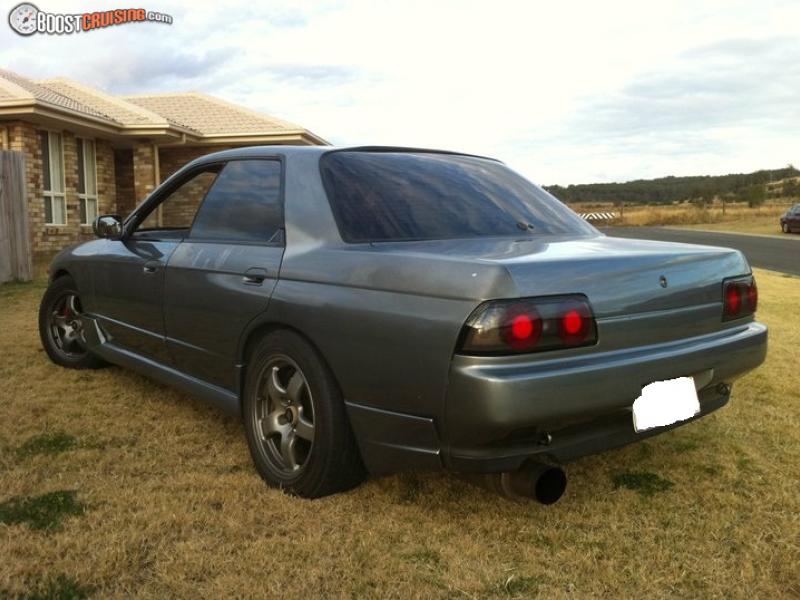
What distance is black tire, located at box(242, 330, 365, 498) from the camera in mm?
2768

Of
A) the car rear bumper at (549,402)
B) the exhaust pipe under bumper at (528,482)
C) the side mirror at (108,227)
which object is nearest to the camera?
the car rear bumper at (549,402)

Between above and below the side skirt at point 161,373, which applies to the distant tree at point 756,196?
above

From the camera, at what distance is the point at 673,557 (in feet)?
8.39

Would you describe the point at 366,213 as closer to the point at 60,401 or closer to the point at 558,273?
the point at 558,273

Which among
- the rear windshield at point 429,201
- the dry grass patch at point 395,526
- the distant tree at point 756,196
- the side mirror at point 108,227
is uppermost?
the distant tree at point 756,196

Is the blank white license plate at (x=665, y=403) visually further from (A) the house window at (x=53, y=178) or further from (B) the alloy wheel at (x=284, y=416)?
(A) the house window at (x=53, y=178)

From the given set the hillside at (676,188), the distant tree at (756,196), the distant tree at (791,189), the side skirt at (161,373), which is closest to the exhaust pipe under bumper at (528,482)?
the side skirt at (161,373)

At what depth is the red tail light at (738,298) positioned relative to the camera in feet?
9.65

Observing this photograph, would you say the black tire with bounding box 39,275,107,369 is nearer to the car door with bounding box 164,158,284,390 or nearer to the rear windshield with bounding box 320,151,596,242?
the car door with bounding box 164,158,284,390

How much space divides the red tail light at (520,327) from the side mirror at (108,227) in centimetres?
282

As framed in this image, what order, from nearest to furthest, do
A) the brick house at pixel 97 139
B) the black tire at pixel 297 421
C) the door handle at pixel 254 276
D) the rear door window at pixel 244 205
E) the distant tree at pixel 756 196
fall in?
the black tire at pixel 297 421
the door handle at pixel 254 276
the rear door window at pixel 244 205
the brick house at pixel 97 139
the distant tree at pixel 756 196

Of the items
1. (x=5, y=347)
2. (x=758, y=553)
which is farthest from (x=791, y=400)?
(x=5, y=347)

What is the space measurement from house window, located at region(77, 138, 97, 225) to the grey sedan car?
13756 mm

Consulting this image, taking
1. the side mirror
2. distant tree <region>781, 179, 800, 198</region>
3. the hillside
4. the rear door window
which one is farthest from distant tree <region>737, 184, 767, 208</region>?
the rear door window
